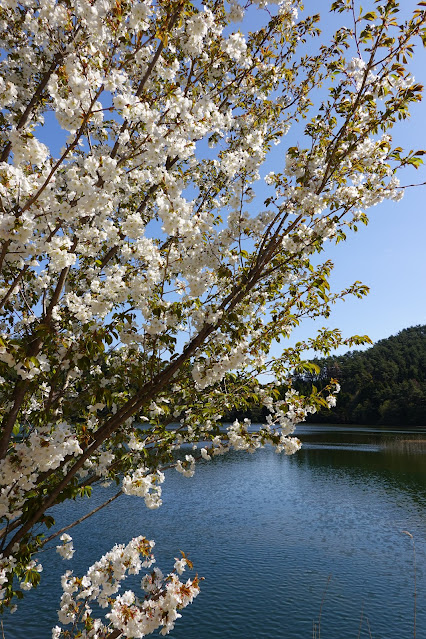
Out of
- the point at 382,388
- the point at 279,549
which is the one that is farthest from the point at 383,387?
the point at 279,549

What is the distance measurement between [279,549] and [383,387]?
315 feet

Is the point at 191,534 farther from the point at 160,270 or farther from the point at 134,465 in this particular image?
the point at 160,270

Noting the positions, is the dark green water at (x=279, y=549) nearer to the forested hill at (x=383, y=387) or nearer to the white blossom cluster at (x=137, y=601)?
the white blossom cluster at (x=137, y=601)

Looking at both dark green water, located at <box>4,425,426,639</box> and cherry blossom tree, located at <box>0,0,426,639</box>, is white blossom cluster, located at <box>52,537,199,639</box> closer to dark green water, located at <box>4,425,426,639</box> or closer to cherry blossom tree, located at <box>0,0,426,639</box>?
cherry blossom tree, located at <box>0,0,426,639</box>

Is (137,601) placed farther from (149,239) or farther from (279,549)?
(279,549)

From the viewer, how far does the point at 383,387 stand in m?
108

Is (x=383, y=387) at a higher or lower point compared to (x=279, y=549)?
higher

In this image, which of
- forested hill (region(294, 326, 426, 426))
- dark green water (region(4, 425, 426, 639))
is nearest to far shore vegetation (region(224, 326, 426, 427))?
forested hill (region(294, 326, 426, 426))

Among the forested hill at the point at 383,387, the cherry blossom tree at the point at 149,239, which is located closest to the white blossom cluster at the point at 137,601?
the cherry blossom tree at the point at 149,239

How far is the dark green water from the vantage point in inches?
546

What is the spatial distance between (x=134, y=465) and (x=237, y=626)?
11.6m

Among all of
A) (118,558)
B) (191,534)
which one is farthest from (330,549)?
(118,558)

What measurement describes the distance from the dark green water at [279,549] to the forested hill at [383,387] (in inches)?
2432

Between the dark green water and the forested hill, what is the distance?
61768 mm
